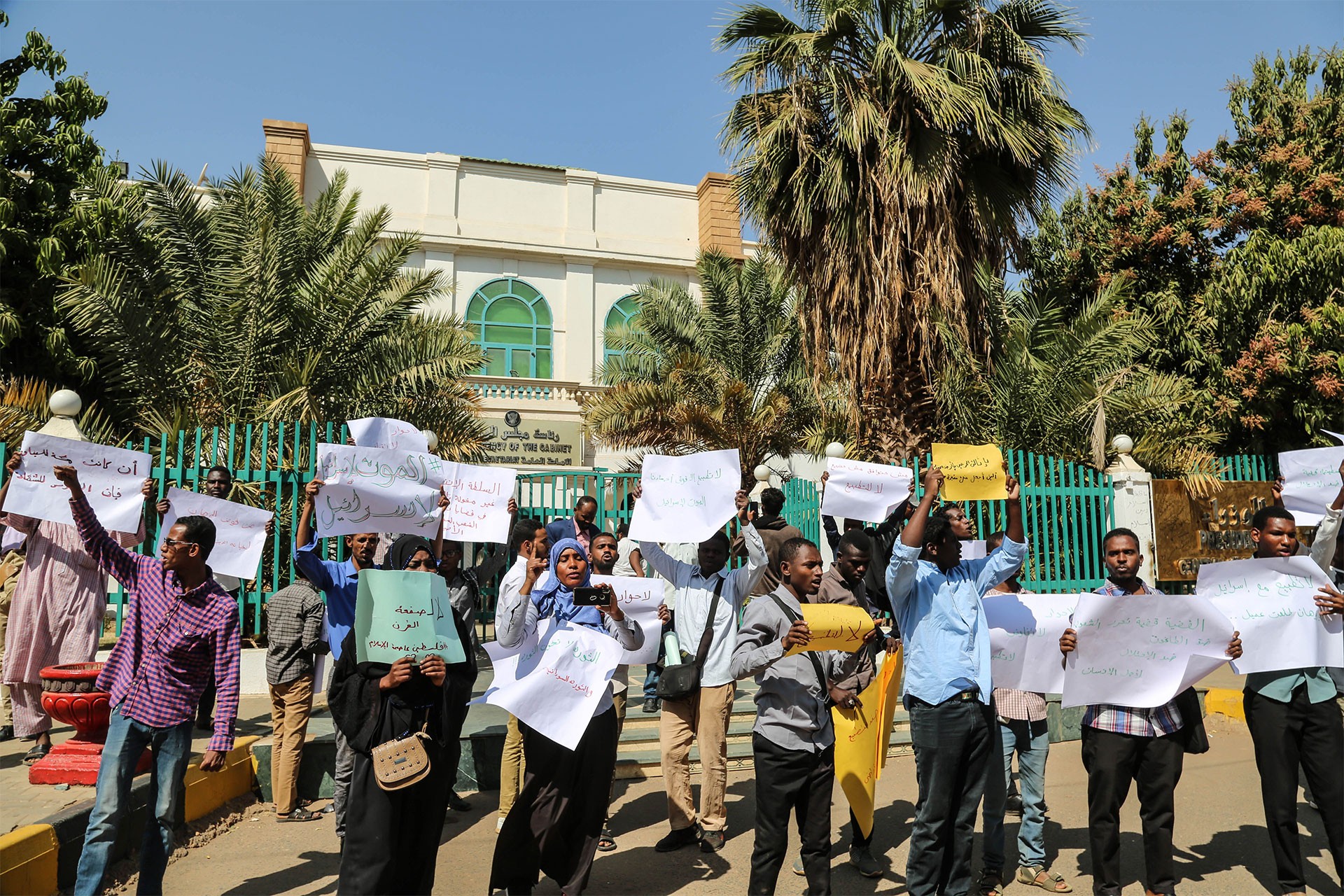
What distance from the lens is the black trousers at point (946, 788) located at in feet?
13.9

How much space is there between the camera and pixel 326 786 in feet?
21.4

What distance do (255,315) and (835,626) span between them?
34.9 ft

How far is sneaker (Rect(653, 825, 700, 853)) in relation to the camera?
5.57m

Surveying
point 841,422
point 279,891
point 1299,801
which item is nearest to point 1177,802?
point 1299,801

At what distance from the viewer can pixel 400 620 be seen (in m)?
3.83

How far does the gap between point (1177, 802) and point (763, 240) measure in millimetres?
9049

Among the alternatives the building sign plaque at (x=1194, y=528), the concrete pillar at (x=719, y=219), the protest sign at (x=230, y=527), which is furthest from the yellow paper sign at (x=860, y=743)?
the concrete pillar at (x=719, y=219)

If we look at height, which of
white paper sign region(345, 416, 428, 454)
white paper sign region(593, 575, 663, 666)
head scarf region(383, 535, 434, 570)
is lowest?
white paper sign region(593, 575, 663, 666)

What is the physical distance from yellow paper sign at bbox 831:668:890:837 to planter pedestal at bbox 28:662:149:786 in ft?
13.2

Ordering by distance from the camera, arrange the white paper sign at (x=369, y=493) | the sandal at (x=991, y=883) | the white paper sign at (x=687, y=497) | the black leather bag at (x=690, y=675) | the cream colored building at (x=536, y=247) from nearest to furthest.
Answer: the sandal at (x=991, y=883), the white paper sign at (x=369, y=493), the black leather bag at (x=690, y=675), the white paper sign at (x=687, y=497), the cream colored building at (x=536, y=247)

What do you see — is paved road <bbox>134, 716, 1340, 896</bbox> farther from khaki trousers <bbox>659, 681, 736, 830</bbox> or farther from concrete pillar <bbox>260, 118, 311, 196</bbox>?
concrete pillar <bbox>260, 118, 311, 196</bbox>

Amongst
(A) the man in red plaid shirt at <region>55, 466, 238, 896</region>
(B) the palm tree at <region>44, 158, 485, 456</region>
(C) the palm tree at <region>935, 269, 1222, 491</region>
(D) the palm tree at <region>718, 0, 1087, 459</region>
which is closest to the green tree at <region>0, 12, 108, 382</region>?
(B) the palm tree at <region>44, 158, 485, 456</region>

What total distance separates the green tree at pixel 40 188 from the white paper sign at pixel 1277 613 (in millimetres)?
15560

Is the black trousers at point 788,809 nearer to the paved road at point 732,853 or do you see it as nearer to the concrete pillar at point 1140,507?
the paved road at point 732,853
